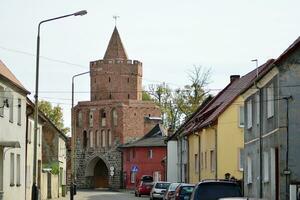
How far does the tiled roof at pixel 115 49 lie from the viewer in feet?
379

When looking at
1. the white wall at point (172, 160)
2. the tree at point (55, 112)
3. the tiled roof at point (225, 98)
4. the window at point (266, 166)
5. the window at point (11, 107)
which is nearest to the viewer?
the window at point (266, 166)

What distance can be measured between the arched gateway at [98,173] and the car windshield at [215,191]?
296 ft

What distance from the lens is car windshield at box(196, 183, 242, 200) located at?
23.7 metres

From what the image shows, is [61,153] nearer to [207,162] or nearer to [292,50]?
[207,162]

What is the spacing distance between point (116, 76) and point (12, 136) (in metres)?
75.5

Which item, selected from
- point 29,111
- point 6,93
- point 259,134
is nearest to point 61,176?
point 29,111

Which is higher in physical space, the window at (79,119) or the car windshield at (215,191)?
the window at (79,119)

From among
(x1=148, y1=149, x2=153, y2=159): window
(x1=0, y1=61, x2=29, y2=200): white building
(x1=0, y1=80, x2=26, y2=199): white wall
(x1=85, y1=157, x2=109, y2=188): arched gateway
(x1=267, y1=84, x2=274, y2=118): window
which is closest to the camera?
(x1=267, y1=84, x2=274, y2=118): window

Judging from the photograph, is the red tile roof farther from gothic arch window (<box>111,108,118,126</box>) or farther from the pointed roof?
the pointed roof

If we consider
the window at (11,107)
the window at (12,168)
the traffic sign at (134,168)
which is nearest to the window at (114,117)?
the traffic sign at (134,168)

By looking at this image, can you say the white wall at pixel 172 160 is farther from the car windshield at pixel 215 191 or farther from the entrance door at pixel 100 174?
the car windshield at pixel 215 191

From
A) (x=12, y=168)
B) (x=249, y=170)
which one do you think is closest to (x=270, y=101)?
(x=249, y=170)

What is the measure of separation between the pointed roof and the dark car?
91491mm

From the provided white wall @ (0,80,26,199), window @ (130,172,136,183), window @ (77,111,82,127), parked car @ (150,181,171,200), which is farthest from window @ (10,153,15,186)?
window @ (77,111,82,127)
